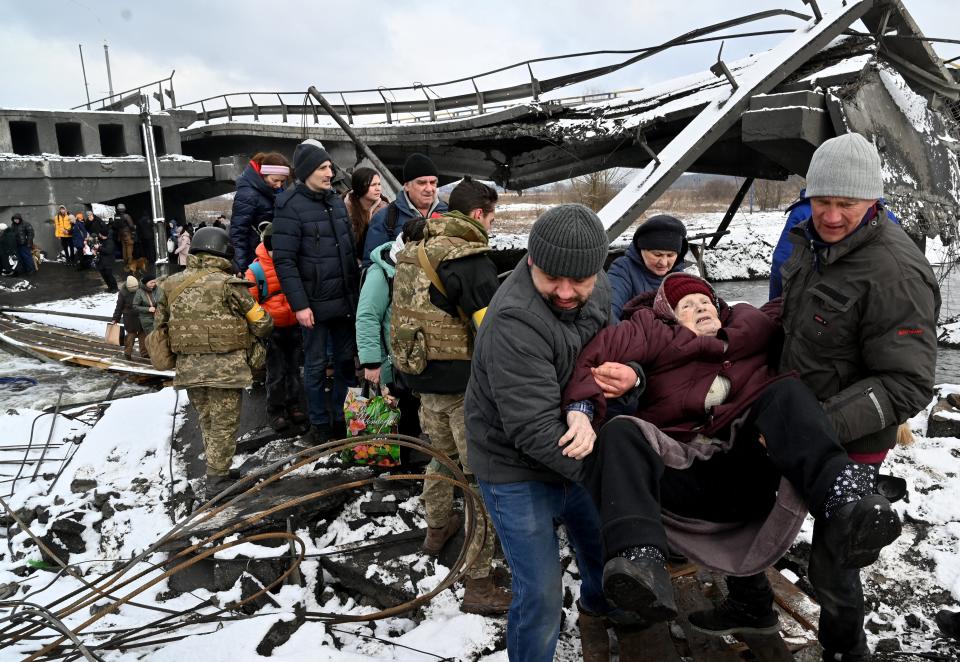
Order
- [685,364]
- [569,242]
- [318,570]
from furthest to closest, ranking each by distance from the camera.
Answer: [318,570] → [685,364] → [569,242]

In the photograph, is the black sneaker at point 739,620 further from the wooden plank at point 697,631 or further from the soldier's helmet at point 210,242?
the soldier's helmet at point 210,242

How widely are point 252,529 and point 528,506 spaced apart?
2545mm

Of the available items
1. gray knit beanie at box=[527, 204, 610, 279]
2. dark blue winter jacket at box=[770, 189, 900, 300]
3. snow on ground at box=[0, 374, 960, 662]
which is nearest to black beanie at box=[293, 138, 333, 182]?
snow on ground at box=[0, 374, 960, 662]

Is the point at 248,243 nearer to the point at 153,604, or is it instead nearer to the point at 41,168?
the point at 153,604

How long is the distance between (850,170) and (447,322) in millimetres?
1883

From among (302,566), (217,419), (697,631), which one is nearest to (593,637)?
(697,631)

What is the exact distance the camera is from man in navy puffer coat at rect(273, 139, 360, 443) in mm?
4375

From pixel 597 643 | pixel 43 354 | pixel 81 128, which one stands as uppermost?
pixel 81 128

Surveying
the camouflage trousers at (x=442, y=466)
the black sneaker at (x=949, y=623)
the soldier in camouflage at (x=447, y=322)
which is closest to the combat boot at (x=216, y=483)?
the camouflage trousers at (x=442, y=466)

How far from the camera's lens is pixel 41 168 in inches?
674

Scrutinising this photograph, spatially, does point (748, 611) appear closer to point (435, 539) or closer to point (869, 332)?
point (869, 332)

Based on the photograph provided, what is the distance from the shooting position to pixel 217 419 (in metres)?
4.42

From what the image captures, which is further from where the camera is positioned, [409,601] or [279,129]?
[279,129]

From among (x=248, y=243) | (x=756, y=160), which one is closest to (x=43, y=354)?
(x=248, y=243)
